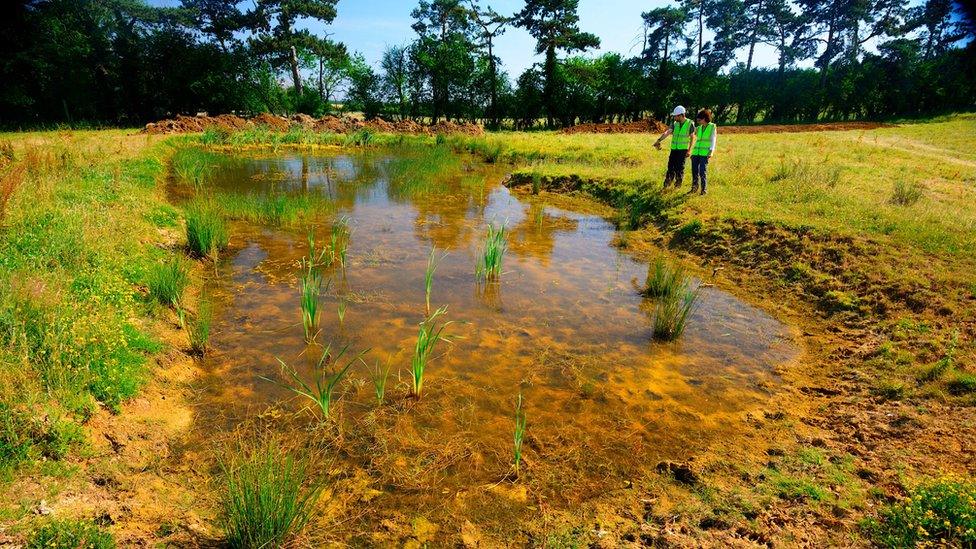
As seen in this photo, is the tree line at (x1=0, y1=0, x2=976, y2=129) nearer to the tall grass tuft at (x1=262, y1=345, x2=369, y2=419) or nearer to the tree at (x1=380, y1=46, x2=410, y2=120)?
the tree at (x1=380, y1=46, x2=410, y2=120)

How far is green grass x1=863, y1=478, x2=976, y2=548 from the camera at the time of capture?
2.47 meters

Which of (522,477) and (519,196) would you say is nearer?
(522,477)

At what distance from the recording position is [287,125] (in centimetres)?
2547

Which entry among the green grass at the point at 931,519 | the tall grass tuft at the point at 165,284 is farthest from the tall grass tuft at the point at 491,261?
the green grass at the point at 931,519

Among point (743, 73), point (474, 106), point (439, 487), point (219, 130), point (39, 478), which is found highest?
point (743, 73)

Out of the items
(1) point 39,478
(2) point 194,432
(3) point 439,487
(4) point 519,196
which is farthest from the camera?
(4) point 519,196

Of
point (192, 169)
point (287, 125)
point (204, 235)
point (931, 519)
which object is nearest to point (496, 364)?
point (931, 519)

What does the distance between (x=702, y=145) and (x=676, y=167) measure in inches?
38.0

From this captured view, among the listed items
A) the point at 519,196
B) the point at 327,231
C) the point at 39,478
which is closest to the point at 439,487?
the point at 39,478

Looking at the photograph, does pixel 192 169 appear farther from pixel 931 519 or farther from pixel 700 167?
pixel 931 519

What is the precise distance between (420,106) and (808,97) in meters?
30.0

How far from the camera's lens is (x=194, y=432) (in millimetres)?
3543

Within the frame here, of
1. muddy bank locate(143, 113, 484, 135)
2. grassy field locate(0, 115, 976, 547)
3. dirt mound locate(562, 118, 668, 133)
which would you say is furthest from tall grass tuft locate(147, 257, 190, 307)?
dirt mound locate(562, 118, 668, 133)

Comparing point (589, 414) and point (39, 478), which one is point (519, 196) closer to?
point (589, 414)
